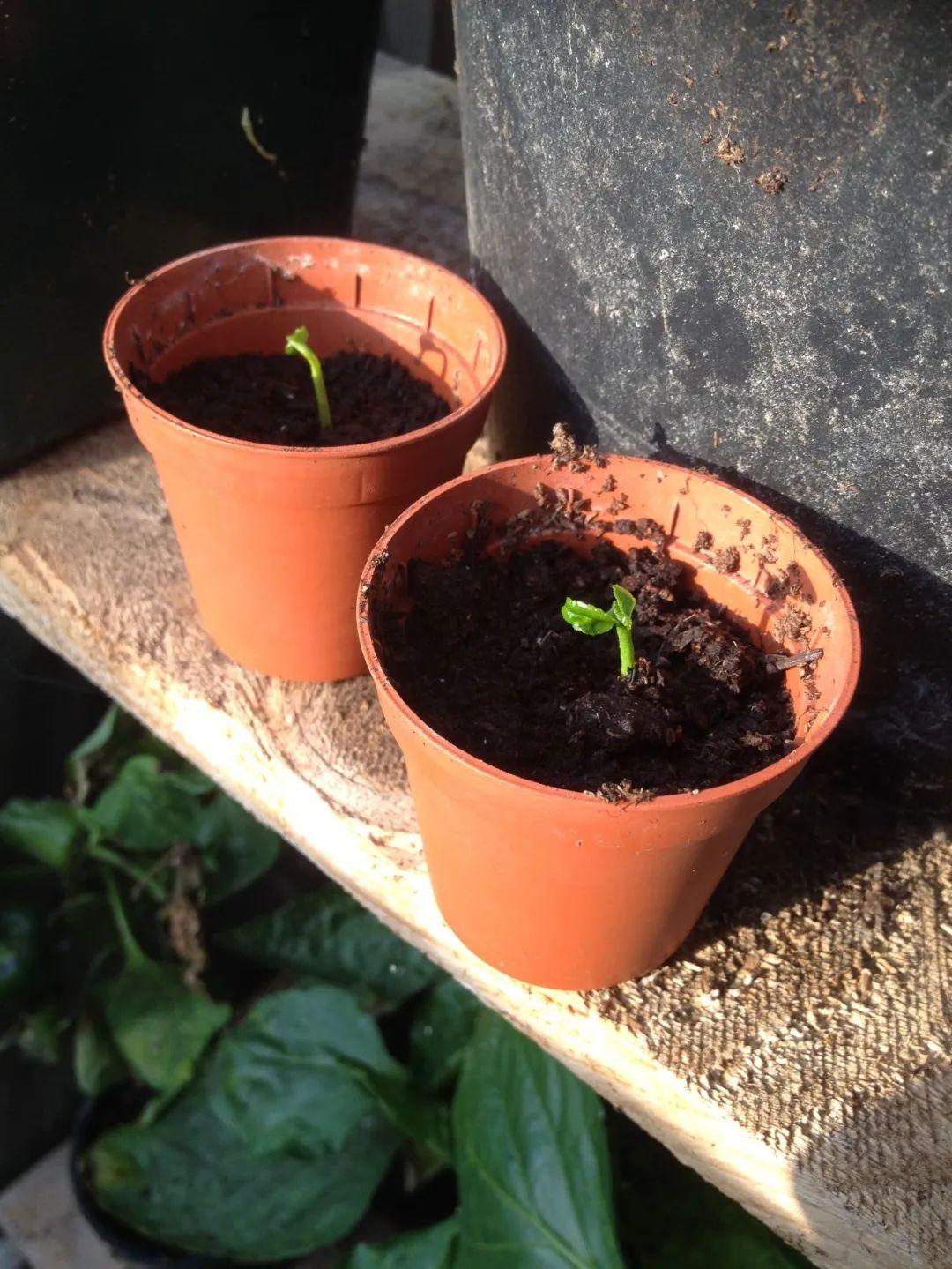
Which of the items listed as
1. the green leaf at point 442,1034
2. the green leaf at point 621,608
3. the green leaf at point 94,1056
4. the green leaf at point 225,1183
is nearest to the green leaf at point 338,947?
the green leaf at point 442,1034

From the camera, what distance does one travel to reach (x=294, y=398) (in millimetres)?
836

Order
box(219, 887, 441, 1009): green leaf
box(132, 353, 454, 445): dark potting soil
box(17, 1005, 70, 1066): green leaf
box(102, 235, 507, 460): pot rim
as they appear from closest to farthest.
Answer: box(102, 235, 507, 460): pot rim, box(132, 353, 454, 445): dark potting soil, box(219, 887, 441, 1009): green leaf, box(17, 1005, 70, 1066): green leaf

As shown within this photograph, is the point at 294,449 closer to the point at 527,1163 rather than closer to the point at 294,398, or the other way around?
the point at 294,398

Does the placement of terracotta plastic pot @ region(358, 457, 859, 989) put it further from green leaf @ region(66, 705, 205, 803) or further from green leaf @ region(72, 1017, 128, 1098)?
green leaf @ region(72, 1017, 128, 1098)

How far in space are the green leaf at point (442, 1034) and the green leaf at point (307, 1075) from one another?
0.19 ft

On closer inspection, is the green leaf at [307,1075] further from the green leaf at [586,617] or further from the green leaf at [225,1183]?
the green leaf at [586,617]

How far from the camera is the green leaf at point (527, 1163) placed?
76 centimetres

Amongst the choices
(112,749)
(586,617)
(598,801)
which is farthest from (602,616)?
(112,749)

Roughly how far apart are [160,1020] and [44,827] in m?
0.24

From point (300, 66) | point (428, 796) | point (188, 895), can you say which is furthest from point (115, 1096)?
point (300, 66)

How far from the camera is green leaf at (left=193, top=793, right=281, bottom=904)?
113cm

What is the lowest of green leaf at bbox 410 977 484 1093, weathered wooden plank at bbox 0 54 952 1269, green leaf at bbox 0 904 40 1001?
green leaf at bbox 0 904 40 1001

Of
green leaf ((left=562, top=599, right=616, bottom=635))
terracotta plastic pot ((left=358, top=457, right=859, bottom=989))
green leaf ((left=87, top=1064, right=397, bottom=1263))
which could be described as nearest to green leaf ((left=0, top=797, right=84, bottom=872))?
green leaf ((left=87, top=1064, right=397, bottom=1263))

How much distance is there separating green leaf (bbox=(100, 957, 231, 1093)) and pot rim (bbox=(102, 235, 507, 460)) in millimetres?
651
